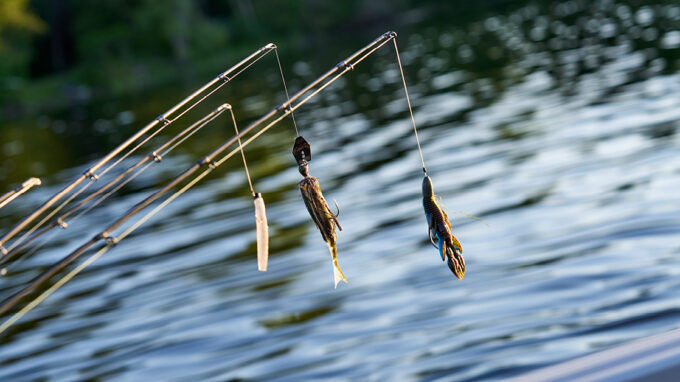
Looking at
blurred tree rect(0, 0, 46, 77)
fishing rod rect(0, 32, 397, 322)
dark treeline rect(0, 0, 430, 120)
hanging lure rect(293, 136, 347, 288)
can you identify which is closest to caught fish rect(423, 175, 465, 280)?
hanging lure rect(293, 136, 347, 288)

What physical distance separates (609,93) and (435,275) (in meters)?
11.3

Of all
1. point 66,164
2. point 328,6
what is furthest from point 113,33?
point 66,164

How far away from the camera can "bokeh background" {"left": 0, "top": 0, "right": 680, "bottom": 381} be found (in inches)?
323

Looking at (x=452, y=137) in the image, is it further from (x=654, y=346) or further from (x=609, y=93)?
(x=654, y=346)

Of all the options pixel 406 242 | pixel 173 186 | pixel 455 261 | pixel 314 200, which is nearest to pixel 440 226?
pixel 455 261

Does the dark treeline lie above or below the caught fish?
above

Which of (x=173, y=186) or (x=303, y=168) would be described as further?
(x=173, y=186)

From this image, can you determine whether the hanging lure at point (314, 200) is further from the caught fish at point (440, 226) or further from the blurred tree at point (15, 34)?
the blurred tree at point (15, 34)

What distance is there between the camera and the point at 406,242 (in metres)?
11.5

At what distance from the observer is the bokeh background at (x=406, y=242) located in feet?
26.9

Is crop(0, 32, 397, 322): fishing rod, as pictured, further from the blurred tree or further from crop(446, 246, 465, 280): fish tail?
the blurred tree

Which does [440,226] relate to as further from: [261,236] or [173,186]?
[173,186]

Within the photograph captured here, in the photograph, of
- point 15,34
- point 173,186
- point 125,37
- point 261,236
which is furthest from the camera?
point 15,34

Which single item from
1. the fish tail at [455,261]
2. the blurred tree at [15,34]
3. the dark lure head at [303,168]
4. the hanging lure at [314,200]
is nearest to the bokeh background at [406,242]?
the fish tail at [455,261]
